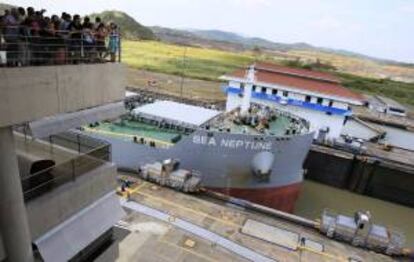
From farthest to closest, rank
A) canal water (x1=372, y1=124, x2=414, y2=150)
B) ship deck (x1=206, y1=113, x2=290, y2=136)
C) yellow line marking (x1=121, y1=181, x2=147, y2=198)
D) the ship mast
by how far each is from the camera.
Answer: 1. canal water (x1=372, y1=124, x2=414, y2=150)
2. the ship mast
3. ship deck (x1=206, y1=113, x2=290, y2=136)
4. yellow line marking (x1=121, y1=181, x2=147, y2=198)

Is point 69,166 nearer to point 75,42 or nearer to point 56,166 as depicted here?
point 56,166

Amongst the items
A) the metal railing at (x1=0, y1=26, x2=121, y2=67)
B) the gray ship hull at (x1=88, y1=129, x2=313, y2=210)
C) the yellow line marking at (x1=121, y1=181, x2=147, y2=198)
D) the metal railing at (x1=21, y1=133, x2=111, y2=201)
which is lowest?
the yellow line marking at (x1=121, y1=181, x2=147, y2=198)

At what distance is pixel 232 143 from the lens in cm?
2048

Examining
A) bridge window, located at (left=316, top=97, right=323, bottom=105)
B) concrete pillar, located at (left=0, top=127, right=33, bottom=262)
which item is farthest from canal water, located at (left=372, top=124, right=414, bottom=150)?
concrete pillar, located at (left=0, top=127, right=33, bottom=262)

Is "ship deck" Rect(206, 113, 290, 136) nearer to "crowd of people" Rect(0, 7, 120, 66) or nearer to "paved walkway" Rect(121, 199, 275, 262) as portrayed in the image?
"paved walkway" Rect(121, 199, 275, 262)

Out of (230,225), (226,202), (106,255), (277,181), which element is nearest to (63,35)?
(106,255)

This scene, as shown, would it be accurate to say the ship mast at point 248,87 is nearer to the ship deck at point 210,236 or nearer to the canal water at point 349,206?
the canal water at point 349,206

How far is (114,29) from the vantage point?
336 inches

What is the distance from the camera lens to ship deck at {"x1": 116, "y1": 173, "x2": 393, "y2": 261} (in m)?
14.4

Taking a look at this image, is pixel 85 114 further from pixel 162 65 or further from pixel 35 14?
pixel 162 65

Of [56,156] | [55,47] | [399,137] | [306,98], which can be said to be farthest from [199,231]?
[399,137]

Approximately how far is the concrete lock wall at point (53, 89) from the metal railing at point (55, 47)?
313 millimetres

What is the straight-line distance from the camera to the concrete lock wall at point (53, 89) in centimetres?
538

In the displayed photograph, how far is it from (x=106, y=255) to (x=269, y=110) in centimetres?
1941
